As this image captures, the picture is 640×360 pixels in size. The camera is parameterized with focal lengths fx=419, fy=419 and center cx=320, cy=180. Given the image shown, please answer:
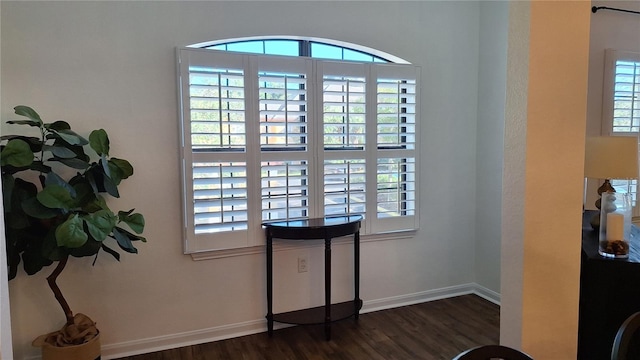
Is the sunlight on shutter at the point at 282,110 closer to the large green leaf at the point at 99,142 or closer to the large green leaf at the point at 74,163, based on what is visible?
the large green leaf at the point at 99,142

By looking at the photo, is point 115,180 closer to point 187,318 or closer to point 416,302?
point 187,318

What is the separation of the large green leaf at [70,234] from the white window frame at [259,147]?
88cm

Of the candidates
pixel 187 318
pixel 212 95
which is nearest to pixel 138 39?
pixel 212 95

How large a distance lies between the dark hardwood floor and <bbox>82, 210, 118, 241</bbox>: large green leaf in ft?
3.70

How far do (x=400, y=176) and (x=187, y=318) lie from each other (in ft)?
6.65

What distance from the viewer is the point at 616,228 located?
1.88 meters

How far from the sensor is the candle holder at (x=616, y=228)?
Result: 1.87 metres

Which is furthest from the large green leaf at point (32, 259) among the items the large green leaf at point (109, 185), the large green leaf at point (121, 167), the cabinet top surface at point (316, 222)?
the cabinet top surface at point (316, 222)

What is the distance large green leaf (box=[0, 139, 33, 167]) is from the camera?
2.15 meters

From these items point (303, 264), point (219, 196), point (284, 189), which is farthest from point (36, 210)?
point (303, 264)

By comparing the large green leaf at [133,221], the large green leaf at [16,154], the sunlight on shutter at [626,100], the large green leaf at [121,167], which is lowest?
the large green leaf at [133,221]

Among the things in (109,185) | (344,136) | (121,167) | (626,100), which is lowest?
(109,185)

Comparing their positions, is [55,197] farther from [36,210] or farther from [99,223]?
[99,223]

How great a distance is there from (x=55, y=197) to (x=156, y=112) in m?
0.93
